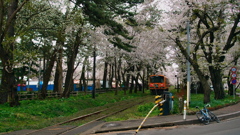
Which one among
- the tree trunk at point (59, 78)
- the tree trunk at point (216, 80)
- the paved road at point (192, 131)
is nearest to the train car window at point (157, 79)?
the tree trunk at point (59, 78)

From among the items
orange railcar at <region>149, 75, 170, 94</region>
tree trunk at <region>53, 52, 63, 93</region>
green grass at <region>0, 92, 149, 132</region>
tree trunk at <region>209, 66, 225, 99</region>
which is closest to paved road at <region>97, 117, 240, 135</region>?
green grass at <region>0, 92, 149, 132</region>

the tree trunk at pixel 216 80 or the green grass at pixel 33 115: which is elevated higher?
the tree trunk at pixel 216 80

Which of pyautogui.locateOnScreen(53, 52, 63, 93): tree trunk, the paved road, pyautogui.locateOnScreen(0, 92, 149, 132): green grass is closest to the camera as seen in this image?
the paved road

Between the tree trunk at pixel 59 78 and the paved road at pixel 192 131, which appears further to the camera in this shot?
the tree trunk at pixel 59 78

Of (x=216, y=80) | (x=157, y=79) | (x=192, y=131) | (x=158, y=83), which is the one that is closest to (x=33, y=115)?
(x=192, y=131)

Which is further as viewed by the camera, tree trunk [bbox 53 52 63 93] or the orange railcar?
the orange railcar

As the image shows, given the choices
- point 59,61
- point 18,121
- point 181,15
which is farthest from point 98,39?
point 18,121

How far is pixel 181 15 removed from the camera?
1969 centimetres

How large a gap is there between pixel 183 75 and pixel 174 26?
22.8 meters

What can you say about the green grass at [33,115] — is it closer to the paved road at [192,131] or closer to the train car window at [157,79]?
the paved road at [192,131]

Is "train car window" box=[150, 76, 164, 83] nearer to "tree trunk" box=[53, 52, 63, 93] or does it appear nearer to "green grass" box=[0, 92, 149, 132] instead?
"tree trunk" box=[53, 52, 63, 93]

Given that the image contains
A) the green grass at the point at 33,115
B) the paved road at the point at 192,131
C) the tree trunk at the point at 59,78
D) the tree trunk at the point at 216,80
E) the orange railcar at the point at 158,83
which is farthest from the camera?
the orange railcar at the point at 158,83

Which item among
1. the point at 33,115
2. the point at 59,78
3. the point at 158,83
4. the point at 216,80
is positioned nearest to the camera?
the point at 33,115

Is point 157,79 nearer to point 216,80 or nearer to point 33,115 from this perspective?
point 216,80
